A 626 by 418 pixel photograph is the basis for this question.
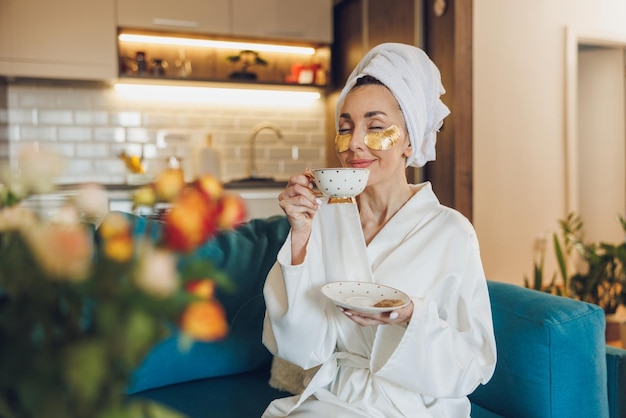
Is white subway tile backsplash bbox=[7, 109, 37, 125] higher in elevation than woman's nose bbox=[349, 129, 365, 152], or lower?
higher

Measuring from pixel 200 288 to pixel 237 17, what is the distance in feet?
13.9

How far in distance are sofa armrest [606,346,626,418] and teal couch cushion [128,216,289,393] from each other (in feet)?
3.15

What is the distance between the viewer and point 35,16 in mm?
3893

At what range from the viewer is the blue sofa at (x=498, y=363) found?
4.54 ft

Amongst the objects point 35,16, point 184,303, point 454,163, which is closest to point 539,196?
point 454,163

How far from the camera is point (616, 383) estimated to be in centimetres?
151

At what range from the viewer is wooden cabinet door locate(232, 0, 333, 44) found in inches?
173

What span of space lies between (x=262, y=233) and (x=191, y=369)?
0.47 m

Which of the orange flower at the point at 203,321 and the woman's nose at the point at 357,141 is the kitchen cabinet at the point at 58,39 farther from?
the orange flower at the point at 203,321

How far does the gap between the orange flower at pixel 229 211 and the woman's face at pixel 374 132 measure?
1.08m

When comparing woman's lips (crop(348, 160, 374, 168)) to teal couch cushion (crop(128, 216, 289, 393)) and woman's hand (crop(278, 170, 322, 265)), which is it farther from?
teal couch cushion (crop(128, 216, 289, 393))

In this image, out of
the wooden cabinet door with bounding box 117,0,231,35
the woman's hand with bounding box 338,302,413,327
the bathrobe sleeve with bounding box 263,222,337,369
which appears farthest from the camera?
the wooden cabinet door with bounding box 117,0,231,35

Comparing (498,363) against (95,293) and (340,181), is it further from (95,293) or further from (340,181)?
(95,293)

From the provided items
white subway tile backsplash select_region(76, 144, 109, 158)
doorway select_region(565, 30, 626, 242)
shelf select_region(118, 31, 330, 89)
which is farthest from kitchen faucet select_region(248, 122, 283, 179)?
doorway select_region(565, 30, 626, 242)
